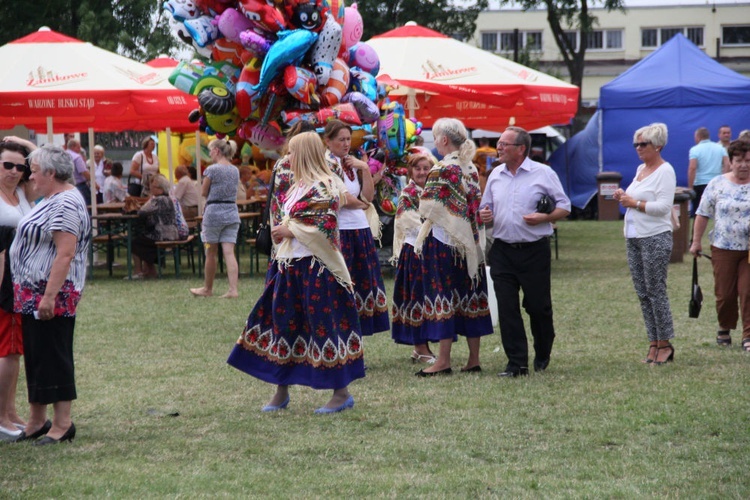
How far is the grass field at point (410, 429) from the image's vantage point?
18.0 feet

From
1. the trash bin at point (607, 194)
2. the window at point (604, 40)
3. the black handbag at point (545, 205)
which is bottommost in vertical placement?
the trash bin at point (607, 194)

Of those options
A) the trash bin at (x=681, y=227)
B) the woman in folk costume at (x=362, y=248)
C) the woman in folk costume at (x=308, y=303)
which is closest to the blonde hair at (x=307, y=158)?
the woman in folk costume at (x=308, y=303)

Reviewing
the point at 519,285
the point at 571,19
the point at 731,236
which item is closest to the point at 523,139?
the point at 519,285

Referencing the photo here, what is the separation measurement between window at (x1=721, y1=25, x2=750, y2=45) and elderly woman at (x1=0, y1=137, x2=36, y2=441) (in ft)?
204

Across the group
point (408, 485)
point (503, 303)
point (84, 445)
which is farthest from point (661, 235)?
point (84, 445)

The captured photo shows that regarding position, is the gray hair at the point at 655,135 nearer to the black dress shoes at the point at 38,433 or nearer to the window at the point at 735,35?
the black dress shoes at the point at 38,433

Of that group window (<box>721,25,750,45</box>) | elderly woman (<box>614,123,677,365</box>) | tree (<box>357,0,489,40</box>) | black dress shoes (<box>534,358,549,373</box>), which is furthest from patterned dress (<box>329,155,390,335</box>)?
window (<box>721,25,750,45</box>)

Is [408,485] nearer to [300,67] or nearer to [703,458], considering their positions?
[703,458]

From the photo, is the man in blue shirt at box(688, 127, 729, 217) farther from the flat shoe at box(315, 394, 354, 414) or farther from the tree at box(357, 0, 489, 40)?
the tree at box(357, 0, 489, 40)

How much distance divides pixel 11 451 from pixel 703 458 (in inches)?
150

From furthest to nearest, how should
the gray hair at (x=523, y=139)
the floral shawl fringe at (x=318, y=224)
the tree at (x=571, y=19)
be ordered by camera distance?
the tree at (x=571, y=19) → the gray hair at (x=523, y=139) → the floral shawl fringe at (x=318, y=224)

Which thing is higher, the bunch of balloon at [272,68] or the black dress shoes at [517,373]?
the bunch of balloon at [272,68]

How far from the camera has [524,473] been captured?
18.5 feet

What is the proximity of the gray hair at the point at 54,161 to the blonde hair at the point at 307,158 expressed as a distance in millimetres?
1405
